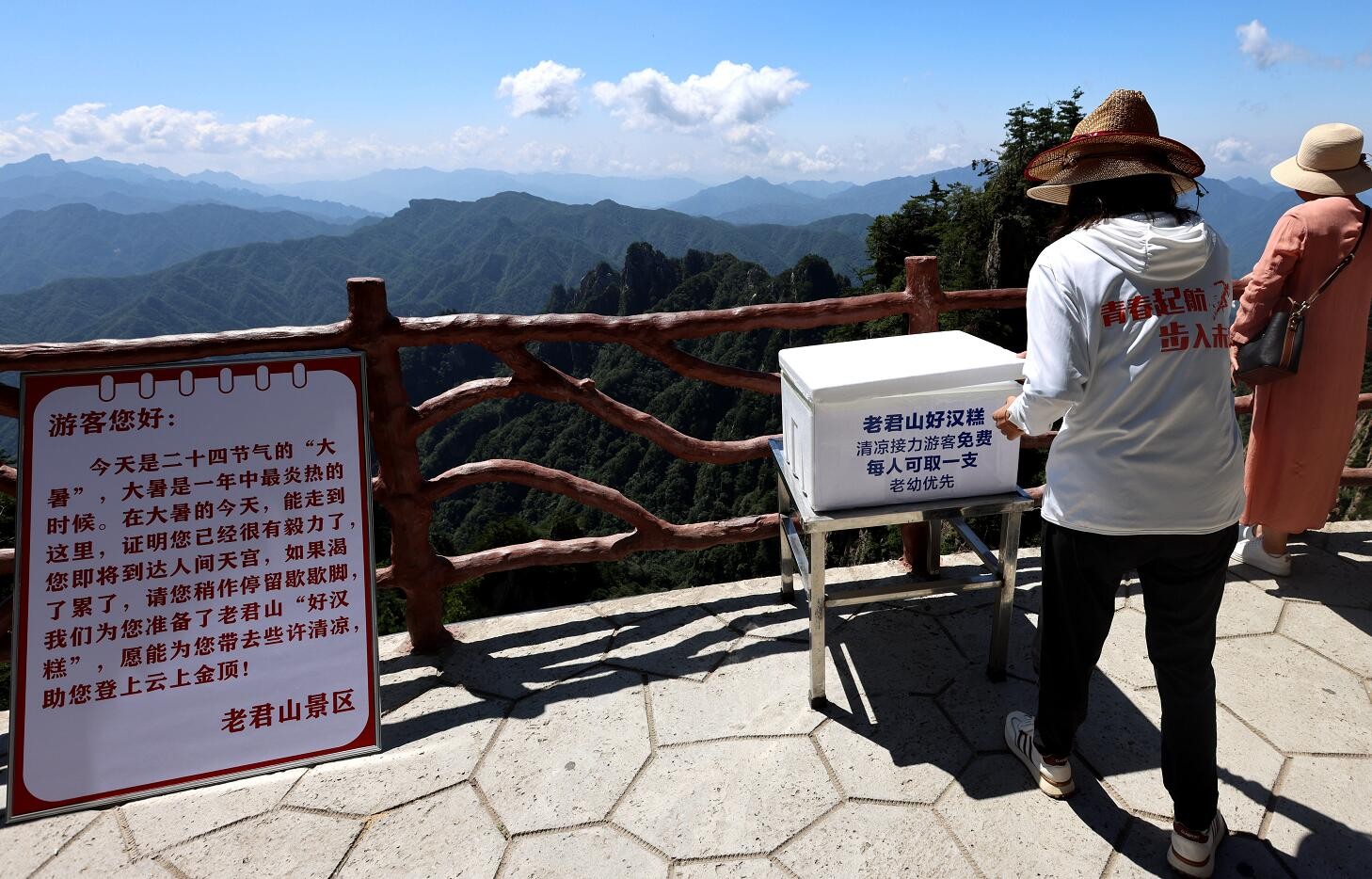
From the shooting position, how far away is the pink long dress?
2.62 meters

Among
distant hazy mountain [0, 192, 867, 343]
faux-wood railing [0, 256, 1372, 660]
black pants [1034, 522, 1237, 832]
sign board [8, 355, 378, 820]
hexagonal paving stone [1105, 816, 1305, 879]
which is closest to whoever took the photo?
black pants [1034, 522, 1237, 832]

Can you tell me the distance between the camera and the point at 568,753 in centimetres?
225

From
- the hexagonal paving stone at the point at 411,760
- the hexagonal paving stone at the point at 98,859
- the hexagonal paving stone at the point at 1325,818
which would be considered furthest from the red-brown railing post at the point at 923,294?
the hexagonal paving stone at the point at 98,859

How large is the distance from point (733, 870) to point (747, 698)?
0.70 meters

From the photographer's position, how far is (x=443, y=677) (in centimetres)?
269

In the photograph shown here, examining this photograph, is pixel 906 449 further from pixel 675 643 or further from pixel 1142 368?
pixel 675 643

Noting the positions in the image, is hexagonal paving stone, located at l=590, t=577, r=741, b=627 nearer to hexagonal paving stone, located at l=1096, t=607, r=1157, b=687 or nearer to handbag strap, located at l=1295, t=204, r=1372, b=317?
hexagonal paving stone, located at l=1096, t=607, r=1157, b=687

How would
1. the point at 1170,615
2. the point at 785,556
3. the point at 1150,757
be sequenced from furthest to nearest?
the point at 785,556, the point at 1150,757, the point at 1170,615

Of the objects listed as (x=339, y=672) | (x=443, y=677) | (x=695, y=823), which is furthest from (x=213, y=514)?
(x=695, y=823)

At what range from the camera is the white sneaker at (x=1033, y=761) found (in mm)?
1953

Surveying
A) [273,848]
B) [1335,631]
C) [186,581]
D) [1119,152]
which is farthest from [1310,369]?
[186,581]

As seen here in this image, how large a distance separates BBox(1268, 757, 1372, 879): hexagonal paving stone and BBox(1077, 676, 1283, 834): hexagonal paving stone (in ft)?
0.15

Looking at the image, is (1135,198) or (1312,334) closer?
(1135,198)

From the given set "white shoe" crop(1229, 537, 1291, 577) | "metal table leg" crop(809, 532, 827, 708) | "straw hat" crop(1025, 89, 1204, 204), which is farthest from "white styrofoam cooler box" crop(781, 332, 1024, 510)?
"white shoe" crop(1229, 537, 1291, 577)
